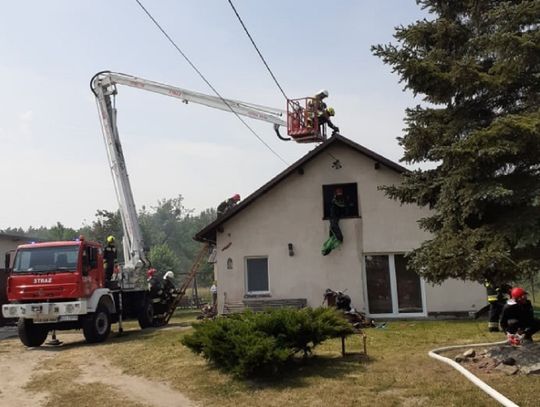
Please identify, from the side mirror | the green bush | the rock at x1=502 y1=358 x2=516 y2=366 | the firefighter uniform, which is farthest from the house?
the rock at x1=502 y1=358 x2=516 y2=366

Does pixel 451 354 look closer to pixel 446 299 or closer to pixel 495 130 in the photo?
pixel 495 130

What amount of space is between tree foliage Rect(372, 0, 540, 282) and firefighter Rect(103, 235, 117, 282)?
32.4 feet

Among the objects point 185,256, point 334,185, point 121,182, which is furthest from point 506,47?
point 185,256

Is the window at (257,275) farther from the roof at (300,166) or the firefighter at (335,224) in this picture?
the firefighter at (335,224)

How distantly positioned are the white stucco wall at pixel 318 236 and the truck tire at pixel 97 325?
3.86m

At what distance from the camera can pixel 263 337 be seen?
27.6 feet

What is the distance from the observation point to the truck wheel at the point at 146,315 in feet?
58.3

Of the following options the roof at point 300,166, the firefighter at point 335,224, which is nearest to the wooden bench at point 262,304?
the firefighter at point 335,224

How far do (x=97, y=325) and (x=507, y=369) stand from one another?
10591 millimetres

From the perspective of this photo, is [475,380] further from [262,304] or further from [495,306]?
[262,304]

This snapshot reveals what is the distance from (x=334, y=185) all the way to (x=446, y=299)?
15.8 ft

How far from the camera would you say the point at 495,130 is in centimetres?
762

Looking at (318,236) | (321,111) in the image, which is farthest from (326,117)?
(318,236)

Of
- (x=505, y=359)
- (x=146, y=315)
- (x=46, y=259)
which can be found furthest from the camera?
(x=146, y=315)
